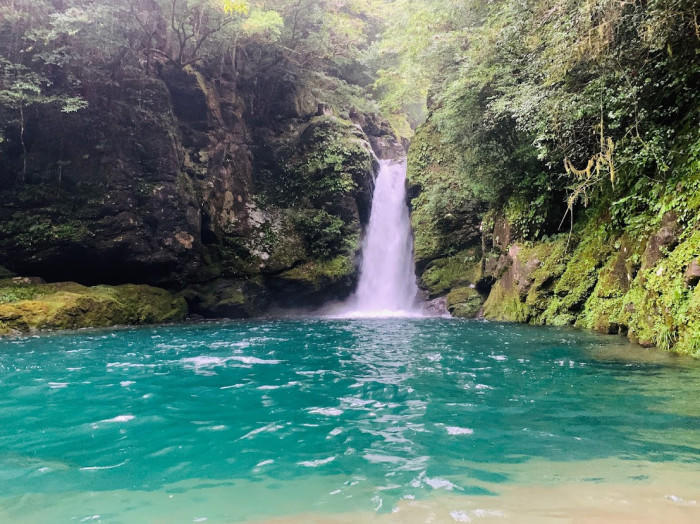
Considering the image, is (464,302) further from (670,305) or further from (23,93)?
(23,93)

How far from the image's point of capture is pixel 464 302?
1570 centimetres

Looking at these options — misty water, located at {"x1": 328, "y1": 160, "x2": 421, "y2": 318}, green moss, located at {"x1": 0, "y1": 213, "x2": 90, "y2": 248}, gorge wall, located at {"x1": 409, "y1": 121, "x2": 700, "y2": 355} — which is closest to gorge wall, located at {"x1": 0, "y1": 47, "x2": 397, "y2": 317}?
green moss, located at {"x1": 0, "y1": 213, "x2": 90, "y2": 248}

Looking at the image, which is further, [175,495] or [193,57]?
[193,57]

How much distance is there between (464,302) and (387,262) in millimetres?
5054

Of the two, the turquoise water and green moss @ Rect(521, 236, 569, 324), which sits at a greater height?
green moss @ Rect(521, 236, 569, 324)

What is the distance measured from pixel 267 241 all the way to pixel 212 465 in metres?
16.1

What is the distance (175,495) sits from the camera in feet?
8.80

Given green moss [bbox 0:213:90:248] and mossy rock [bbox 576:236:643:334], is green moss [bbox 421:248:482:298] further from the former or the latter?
green moss [bbox 0:213:90:248]

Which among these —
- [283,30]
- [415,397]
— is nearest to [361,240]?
[283,30]

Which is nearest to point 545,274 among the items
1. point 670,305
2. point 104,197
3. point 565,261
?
point 565,261

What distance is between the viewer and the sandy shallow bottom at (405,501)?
227 centimetres

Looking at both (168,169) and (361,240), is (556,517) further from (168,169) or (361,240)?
(361,240)

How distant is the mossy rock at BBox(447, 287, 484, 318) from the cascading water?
1902 mm

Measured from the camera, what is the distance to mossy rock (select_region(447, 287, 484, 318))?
49.8 ft
